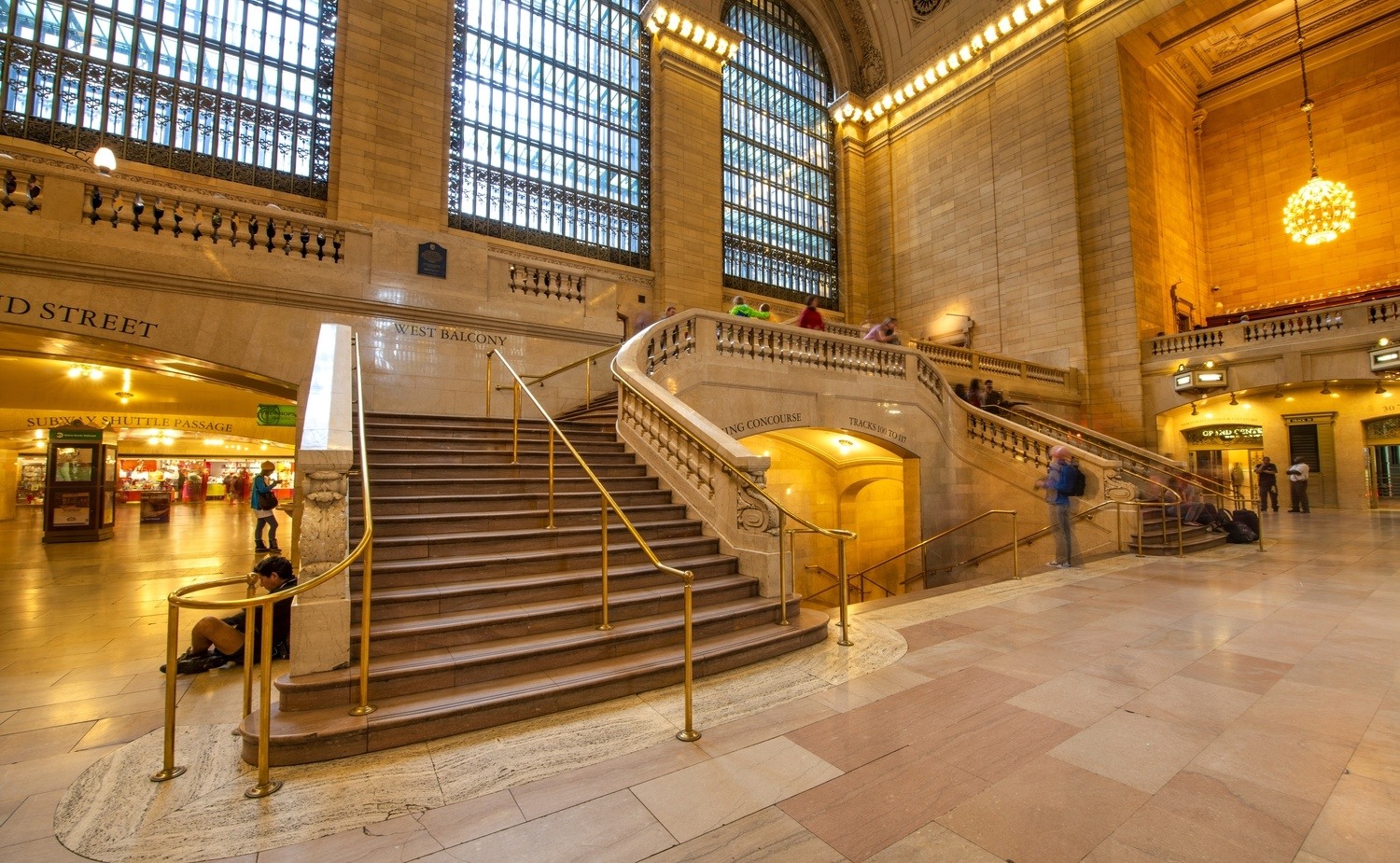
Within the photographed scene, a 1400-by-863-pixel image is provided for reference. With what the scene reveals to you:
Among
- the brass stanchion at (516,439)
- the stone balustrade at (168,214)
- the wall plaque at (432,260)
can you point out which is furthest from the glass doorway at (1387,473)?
the stone balustrade at (168,214)

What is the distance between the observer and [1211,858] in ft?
7.48

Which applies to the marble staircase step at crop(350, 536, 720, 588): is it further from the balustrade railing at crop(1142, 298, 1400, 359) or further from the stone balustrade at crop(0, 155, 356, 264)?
the balustrade railing at crop(1142, 298, 1400, 359)

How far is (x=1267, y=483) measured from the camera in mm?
16969

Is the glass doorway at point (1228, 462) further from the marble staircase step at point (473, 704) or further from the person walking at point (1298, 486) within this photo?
the marble staircase step at point (473, 704)

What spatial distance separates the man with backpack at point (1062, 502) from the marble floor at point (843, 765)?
3472 millimetres

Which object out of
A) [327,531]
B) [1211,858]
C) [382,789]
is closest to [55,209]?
[327,531]

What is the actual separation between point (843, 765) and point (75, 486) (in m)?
18.0

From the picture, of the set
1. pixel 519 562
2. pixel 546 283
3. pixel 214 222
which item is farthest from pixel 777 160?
pixel 519 562

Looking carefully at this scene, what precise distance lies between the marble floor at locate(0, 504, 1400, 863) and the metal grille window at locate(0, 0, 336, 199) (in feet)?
39.1

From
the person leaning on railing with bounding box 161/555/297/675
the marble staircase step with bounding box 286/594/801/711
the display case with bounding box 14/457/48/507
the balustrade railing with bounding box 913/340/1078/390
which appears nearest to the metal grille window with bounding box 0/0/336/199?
the person leaning on railing with bounding box 161/555/297/675

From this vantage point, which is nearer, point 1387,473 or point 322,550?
point 322,550

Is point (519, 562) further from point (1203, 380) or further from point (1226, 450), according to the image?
point (1226, 450)

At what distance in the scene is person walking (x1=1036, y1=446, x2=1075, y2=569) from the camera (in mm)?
8906

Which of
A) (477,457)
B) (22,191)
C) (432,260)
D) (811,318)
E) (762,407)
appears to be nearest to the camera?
(477,457)
